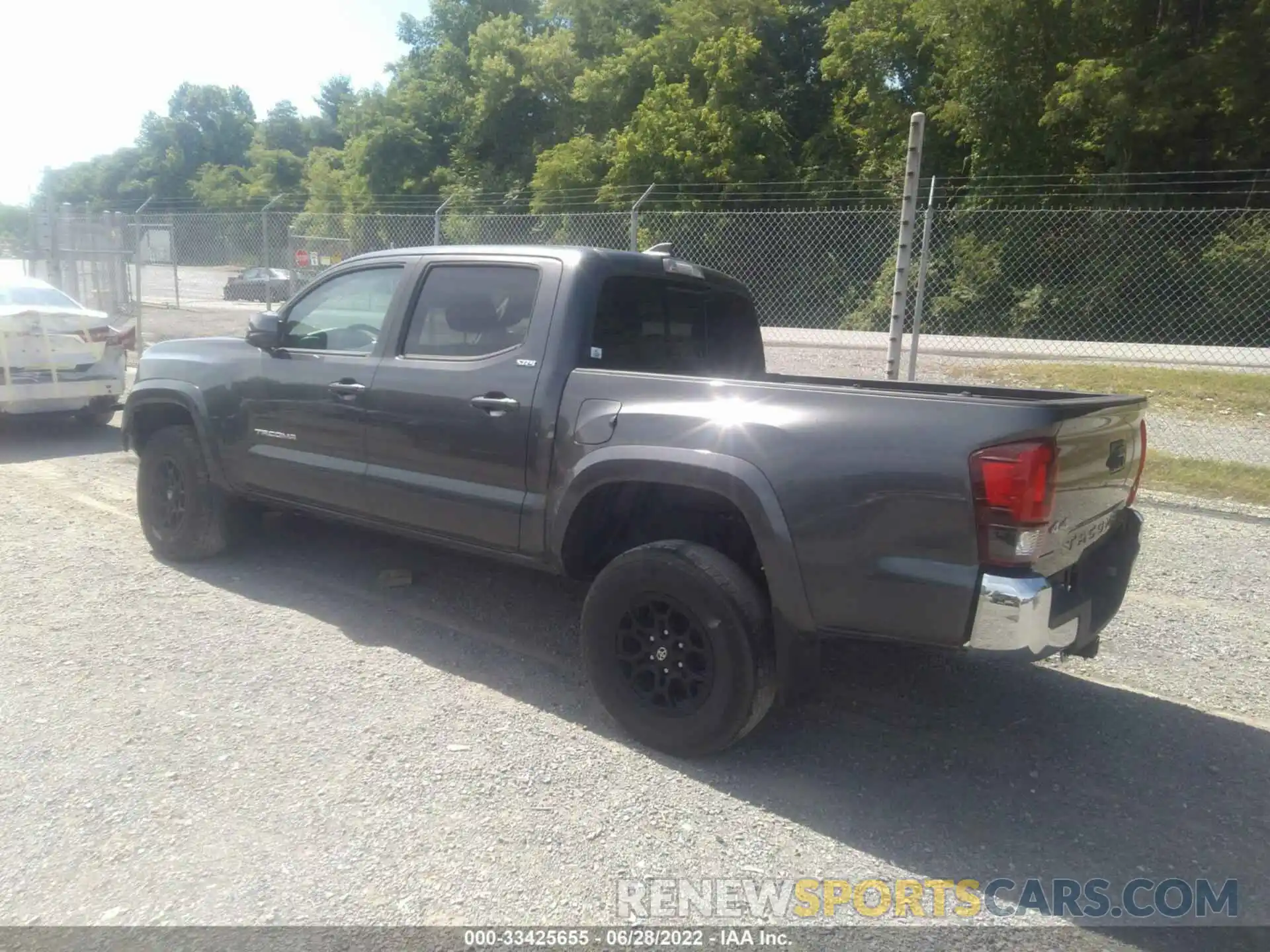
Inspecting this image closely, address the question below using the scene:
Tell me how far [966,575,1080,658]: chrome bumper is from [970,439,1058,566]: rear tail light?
7cm

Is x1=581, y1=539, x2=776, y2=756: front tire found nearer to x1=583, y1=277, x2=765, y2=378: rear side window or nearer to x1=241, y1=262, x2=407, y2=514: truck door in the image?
x1=583, y1=277, x2=765, y2=378: rear side window

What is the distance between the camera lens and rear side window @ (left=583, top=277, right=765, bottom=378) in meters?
4.31

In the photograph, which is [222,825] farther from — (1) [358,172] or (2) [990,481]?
(1) [358,172]

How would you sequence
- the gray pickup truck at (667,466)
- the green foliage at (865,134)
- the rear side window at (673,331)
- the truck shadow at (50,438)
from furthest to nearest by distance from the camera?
1. the green foliage at (865,134)
2. the truck shadow at (50,438)
3. the rear side window at (673,331)
4. the gray pickup truck at (667,466)

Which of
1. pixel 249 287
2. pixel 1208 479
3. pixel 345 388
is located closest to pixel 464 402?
pixel 345 388

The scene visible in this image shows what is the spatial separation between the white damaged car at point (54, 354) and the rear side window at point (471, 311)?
5.81 meters

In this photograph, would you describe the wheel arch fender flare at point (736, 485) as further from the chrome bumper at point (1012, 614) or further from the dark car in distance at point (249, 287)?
the dark car in distance at point (249, 287)

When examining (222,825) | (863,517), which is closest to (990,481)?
(863,517)

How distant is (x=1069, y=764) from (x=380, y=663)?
2885 mm

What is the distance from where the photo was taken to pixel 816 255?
2114 cm

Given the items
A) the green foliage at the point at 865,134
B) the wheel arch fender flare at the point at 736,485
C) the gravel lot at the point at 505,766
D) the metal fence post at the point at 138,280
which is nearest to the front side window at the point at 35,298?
the metal fence post at the point at 138,280

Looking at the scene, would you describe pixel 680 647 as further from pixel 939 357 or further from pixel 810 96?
pixel 810 96

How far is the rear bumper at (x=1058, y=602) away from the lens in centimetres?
300

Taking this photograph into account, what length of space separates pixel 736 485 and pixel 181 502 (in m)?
3.73
